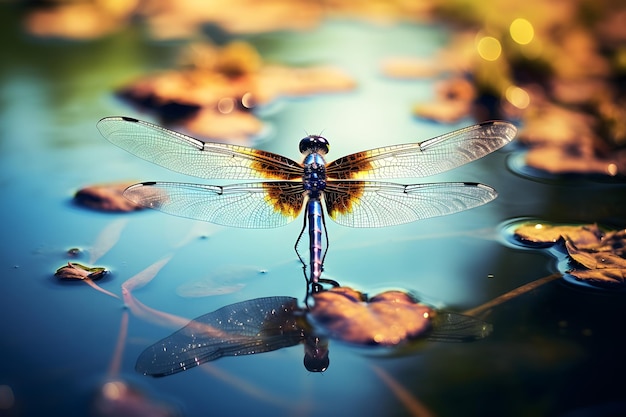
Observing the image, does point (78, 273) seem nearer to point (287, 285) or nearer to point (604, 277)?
point (287, 285)

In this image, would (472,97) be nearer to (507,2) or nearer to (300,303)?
(507,2)

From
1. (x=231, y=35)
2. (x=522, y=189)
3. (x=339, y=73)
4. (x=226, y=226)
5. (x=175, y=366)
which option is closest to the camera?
(x=175, y=366)

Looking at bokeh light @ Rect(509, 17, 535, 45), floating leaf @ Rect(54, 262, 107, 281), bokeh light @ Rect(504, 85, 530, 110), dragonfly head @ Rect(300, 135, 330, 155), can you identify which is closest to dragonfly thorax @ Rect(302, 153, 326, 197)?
dragonfly head @ Rect(300, 135, 330, 155)

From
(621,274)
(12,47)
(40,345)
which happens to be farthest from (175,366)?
(12,47)

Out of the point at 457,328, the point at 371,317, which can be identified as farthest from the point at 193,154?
the point at 457,328

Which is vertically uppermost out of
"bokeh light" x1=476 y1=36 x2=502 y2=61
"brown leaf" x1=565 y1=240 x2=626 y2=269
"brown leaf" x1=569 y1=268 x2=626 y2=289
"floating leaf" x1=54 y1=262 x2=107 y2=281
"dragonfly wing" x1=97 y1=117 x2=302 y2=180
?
"bokeh light" x1=476 y1=36 x2=502 y2=61

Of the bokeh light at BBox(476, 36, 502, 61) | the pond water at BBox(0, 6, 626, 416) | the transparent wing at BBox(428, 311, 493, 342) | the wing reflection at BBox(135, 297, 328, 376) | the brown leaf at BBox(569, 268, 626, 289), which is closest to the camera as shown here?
the pond water at BBox(0, 6, 626, 416)

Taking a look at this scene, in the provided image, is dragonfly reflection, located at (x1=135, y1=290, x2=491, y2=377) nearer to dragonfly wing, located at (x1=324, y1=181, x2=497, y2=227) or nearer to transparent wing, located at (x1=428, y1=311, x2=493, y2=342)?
transparent wing, located at (x1=428, y1=311, x2=493, y2=342)

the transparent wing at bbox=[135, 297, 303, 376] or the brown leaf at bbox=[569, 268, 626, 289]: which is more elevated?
the brown leaf at bbox=[569, 268, 626, 289]
